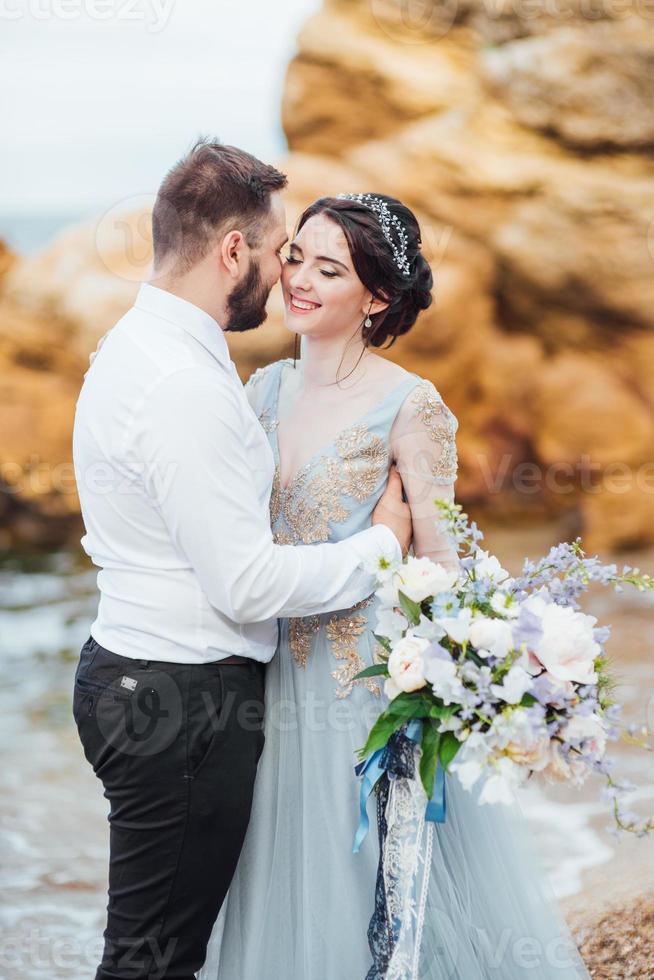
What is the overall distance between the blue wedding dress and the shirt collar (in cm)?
48

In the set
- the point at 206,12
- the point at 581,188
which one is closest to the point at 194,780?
the point at 581,188

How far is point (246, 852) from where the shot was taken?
88.0 inches

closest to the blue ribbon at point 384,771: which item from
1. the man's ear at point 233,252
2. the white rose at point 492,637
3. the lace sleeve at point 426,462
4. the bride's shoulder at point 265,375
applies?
the white rose at point 492,637

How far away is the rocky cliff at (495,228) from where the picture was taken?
737cm

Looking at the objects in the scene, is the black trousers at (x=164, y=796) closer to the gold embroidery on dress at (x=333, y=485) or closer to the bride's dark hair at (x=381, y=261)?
the gold embroidery on dress at (x=333, y=485)

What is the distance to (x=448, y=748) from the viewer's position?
1.80 meters

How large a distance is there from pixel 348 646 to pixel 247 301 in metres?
Answer: 0.75

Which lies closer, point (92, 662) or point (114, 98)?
point (92, 662)

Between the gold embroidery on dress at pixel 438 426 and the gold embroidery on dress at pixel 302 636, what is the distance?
41 cm

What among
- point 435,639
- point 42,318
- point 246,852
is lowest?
point 246,852

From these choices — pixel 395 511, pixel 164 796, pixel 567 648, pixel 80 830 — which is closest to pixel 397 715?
pixel 567 648

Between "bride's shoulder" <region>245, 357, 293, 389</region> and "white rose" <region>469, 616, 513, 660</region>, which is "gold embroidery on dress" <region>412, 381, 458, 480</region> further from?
"white rose" <region>469, 616, 513, 660</region>

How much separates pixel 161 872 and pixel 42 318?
6.80 metres

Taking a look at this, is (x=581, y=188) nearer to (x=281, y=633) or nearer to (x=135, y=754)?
(x=281, y=633)
